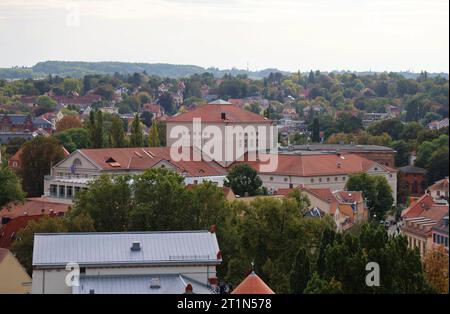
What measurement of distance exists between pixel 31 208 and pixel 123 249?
1746 cm

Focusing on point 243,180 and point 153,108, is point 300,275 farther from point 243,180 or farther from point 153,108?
point 153,108

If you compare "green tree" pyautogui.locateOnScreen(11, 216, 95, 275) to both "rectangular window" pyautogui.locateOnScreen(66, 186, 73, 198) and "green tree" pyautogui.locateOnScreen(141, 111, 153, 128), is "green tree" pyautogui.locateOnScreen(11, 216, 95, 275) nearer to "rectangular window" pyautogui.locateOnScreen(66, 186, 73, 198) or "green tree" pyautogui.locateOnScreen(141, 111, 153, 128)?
"rectangular window" pyautogui.locateOnScreen(66, 186, 73, 198)

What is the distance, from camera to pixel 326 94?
16550 centimetres

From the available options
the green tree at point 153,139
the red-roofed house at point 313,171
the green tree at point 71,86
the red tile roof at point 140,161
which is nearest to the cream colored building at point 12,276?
the red tile roof at point 140,161

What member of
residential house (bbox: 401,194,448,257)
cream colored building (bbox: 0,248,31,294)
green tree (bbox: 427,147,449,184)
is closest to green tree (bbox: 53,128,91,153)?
green tree (bbox: 427,147,449,184)

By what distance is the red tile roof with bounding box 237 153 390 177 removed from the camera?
174ft

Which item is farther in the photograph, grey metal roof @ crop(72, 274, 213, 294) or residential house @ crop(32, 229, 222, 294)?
residential house @ crop(32, 229, 222, 294)

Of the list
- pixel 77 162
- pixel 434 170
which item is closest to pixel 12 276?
pixel 77 162

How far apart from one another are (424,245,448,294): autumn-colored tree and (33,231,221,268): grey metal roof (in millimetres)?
4269

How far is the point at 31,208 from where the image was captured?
136ft

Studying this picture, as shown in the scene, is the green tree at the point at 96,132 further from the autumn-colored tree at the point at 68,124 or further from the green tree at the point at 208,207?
the green tree at the point at 208,207

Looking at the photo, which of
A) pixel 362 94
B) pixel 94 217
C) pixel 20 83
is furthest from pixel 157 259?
pixel 362 94

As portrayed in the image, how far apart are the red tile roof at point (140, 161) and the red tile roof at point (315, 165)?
9.29ft
